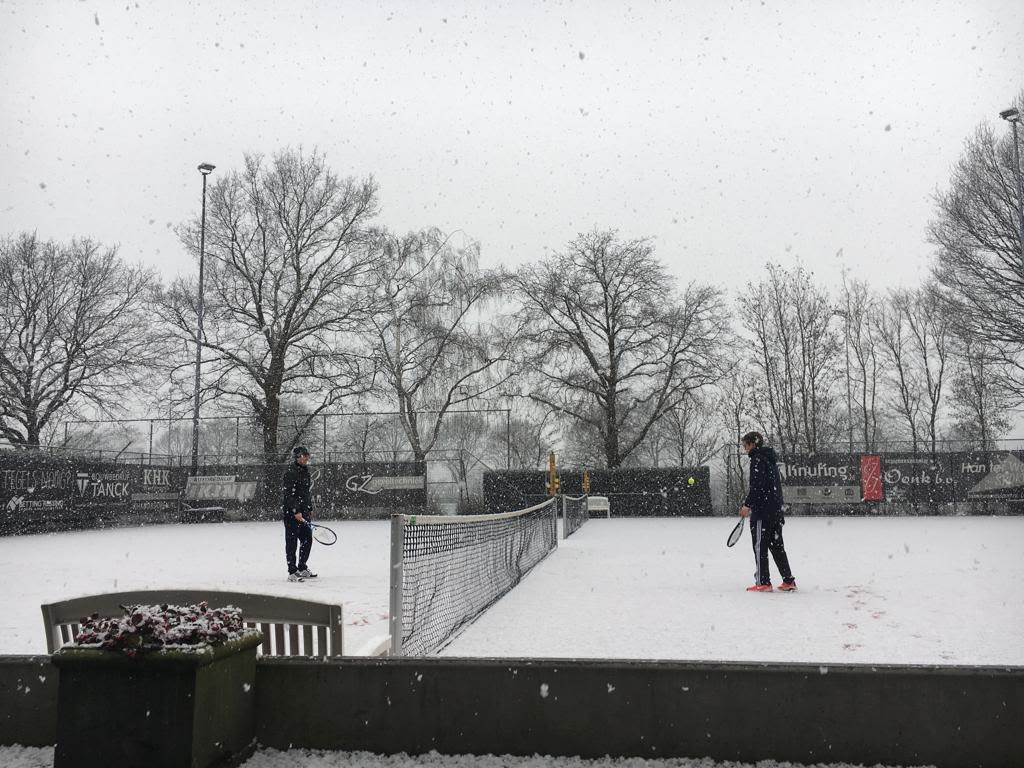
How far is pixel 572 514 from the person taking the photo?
2278cm

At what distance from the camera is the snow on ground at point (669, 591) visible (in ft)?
19.5

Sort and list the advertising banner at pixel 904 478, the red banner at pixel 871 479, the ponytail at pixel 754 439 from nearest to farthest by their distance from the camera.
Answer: the ponytail at pixel 754 439 < the advertising banner at pixel 904 478 < the red banner at pixel 871 479

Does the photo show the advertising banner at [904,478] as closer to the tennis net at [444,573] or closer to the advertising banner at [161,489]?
the advertising banner at [161,489]

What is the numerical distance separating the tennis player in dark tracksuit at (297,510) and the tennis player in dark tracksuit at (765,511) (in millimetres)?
5286

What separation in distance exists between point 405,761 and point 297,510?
23.9 ft

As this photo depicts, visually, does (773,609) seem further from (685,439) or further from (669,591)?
(685,439)

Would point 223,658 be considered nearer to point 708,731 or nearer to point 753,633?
point 708,731

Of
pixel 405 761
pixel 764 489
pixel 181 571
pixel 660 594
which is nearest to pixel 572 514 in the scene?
pixel 181 571

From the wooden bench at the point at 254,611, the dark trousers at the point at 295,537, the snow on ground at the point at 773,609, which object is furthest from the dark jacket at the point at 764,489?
the wooden bench at the point at 254,611

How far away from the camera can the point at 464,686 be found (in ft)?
10.5

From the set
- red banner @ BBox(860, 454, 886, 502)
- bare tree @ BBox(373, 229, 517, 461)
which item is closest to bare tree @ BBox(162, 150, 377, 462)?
bare tree @ BBox(373, 229, 517, 461)

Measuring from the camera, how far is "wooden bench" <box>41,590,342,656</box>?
12.4 ft

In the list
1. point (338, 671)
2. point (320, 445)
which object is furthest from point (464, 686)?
point (320, 445)

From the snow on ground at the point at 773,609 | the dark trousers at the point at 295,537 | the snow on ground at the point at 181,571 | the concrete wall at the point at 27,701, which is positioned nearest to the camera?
the concrete wall at the point at 27,701
